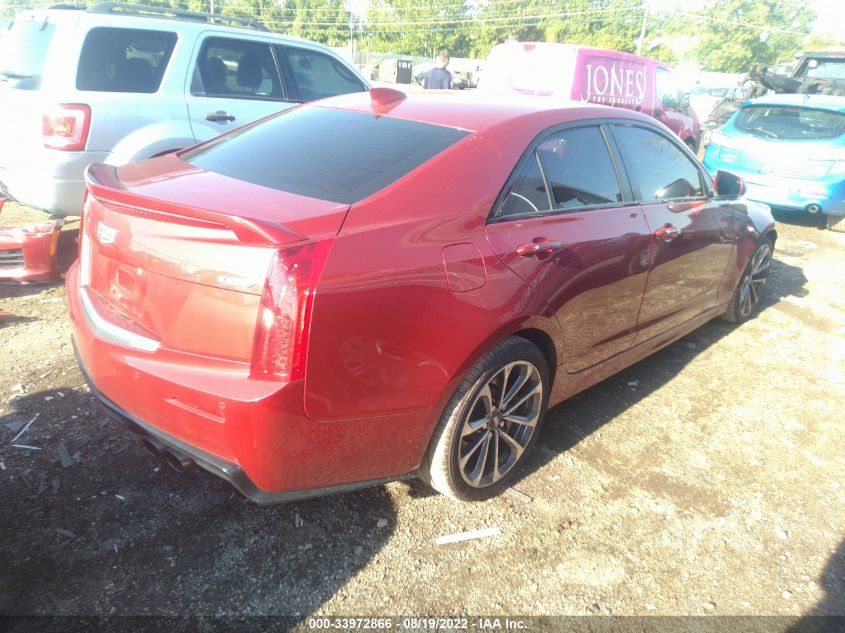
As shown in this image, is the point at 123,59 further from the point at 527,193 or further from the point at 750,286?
the point at 750,286

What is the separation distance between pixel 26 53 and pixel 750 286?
6.15 meters

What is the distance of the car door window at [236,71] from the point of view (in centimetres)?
559

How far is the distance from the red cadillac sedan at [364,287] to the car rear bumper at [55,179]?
2270mm

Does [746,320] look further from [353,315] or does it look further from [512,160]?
[353,315]

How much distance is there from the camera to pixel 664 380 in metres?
4.10

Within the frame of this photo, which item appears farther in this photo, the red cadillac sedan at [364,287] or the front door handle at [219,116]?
the front door handle at [219,116]

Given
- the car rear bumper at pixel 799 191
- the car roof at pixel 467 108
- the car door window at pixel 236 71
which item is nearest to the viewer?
the car roof at pixel 467 108

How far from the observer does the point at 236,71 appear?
593 cm

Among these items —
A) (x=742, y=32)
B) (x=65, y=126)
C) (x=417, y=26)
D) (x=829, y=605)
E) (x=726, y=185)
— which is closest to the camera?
(x=829, y=605)

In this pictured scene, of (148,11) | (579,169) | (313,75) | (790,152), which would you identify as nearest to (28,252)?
(148,11)

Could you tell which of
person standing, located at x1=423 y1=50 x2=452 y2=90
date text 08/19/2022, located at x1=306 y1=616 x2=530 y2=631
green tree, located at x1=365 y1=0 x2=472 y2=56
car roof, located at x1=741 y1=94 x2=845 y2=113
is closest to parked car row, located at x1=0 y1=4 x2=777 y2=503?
date text 08/19/2022, located at x1=306 y1=616 x2=530 y2=631

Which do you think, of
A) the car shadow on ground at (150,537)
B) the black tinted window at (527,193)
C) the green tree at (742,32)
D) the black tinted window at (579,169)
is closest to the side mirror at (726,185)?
the black tinted window at (579,169)

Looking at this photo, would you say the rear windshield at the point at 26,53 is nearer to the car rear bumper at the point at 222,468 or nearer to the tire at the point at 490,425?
the car rear bumper at the point at 222,468

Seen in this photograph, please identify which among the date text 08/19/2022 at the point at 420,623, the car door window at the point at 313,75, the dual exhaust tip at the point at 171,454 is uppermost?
the car door window at the point at 313,75
